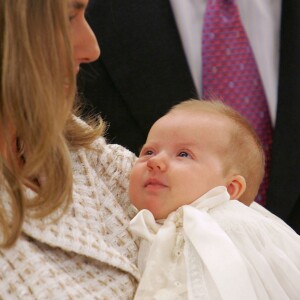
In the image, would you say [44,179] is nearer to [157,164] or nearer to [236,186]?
[157,164]

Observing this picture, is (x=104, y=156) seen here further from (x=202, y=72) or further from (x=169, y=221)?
(x=202, y=72)

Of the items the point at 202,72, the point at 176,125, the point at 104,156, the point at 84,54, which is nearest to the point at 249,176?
the point at 176,125

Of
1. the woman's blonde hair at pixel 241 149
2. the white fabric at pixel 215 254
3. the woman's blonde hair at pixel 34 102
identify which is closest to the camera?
the woman's blonde hair at pixel 34 102

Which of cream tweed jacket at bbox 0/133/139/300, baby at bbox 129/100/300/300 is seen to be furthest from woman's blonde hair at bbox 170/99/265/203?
cream tweed jacket at bbox 0/133/139/300

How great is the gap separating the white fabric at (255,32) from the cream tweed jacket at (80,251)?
3.01 ft

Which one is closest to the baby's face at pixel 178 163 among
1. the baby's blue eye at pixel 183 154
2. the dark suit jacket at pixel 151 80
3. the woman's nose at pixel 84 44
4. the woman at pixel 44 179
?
the baby's blue eye at pixel 183 154

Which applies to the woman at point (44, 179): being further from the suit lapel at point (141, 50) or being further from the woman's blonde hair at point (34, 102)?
the suit lapel at point (141, 50)

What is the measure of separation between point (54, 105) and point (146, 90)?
3.71 ft

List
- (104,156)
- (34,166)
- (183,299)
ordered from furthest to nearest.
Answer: (104,156), (183,299), (34,166)

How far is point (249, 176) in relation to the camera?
1.92 m

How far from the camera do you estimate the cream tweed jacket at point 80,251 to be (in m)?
1.48

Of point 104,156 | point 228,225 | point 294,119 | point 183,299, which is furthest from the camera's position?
point 294,119

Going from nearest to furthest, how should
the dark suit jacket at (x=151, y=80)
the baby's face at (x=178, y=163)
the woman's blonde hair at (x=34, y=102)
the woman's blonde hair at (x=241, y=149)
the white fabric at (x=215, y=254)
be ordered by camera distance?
the woman's blonde hair at (x=34, y=102), the white fabric at (x=215, y=254), the baby's face at (x=178, y=163), the woman's blonde hair at (x=241, y=149), the dark suit jacket at (x=151, y=80)

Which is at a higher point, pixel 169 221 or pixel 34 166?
pixel 34 166
